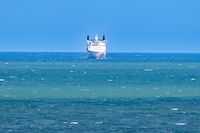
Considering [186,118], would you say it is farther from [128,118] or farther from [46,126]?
[46,126]

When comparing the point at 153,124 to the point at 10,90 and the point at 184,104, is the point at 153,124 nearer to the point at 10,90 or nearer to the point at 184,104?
the point at 184,104

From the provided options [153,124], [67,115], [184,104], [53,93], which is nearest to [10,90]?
[53,93]

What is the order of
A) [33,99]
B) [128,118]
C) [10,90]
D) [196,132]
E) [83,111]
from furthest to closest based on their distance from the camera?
[10,90] → [33,99] → [83,111] → [128,118] → [196,132]

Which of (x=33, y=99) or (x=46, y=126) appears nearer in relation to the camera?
(x=46, y=126)

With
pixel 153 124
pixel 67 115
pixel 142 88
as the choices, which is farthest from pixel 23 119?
pixel 142 88

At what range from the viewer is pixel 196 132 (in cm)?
5106

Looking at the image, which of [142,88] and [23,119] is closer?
[23,119]

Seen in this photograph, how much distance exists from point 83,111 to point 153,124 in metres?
10.4

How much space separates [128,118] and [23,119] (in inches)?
270

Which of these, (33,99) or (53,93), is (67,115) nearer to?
(33,99)

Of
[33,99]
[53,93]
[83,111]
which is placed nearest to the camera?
[83,111]

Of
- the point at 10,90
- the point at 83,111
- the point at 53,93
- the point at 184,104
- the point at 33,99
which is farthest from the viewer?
the point at 10,90

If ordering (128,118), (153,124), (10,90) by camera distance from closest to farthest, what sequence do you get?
(153,124)
(128,118)
(10,90)

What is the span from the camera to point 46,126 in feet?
174
